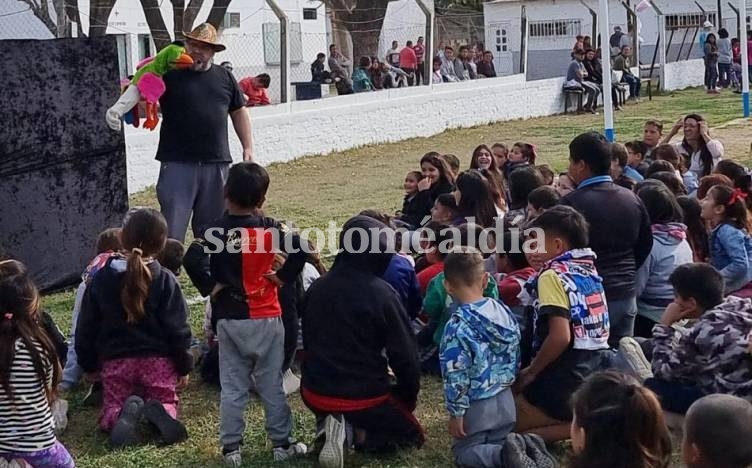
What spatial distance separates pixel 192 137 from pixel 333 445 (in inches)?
118

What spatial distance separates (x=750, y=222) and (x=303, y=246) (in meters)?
2.86

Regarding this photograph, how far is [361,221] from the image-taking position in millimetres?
4613

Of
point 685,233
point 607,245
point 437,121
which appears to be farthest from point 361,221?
point 437,121

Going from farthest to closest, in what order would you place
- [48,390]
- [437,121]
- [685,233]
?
[437,121] → [685,233] → [48,390]

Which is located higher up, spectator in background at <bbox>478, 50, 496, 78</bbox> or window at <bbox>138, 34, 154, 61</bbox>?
window at <bbox>138, 34, 154, 61</bbox>

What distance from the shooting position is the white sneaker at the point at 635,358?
4988mm

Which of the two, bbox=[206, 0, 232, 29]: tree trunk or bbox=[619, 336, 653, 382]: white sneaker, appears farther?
bbox=[206, 0, 232, 29]: tree trunk

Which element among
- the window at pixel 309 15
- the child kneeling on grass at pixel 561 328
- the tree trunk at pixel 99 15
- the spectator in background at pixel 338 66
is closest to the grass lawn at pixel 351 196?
the child kneeling on grass at pixel 561 328

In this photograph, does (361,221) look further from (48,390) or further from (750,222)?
(750,222)

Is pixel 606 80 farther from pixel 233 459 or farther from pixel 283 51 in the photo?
pixel 233 459

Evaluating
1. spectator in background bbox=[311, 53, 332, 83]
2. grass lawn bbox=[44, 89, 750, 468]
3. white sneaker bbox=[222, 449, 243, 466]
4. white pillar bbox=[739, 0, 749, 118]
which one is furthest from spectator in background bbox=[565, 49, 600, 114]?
white sneaker bbox=[222, 449, 243, 466]

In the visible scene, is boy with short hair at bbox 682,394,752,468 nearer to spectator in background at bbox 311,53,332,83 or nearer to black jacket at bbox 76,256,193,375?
black jacket at bbox 76,256,193,375

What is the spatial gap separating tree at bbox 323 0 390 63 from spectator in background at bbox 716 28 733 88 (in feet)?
39.3

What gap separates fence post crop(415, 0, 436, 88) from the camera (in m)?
18.2
